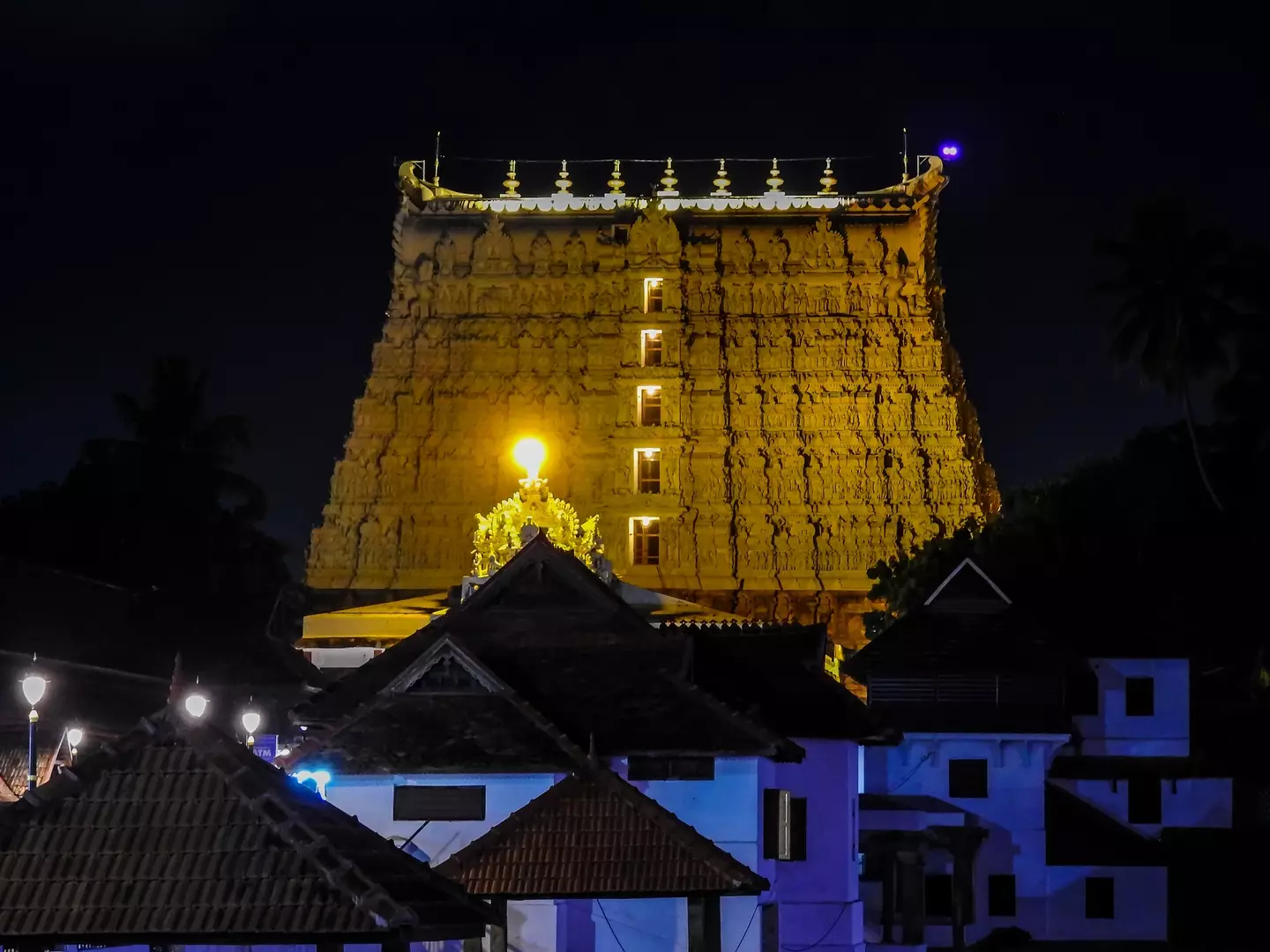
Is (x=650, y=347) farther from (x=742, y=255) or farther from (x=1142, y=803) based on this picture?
(x=1142, y=803)

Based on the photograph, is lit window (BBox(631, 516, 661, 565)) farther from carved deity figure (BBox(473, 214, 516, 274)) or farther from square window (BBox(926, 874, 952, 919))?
square window (BBox(926, 874, 952, 919))

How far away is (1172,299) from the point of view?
3263 inches

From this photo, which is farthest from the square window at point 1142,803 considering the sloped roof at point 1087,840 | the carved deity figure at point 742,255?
the carved deity figure at point 742,255

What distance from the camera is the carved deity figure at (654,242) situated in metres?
97.6

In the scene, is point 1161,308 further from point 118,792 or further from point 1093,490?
point 118,792

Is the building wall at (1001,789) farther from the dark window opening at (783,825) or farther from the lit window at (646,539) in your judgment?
the lit window at (646,539)

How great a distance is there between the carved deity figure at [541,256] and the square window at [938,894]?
48.0 meters

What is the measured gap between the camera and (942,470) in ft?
316

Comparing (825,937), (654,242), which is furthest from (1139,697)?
(654,242)

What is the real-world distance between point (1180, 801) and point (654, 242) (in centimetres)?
4346

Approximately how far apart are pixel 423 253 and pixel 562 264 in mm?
5689

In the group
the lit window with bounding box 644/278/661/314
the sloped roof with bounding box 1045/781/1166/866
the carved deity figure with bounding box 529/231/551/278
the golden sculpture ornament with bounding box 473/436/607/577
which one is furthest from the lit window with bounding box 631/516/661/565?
the sloped roof with bounding box 1045/781/1166/866

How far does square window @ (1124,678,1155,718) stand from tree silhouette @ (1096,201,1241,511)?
21.8m

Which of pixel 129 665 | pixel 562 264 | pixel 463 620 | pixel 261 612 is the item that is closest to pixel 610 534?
pixel 562 264
